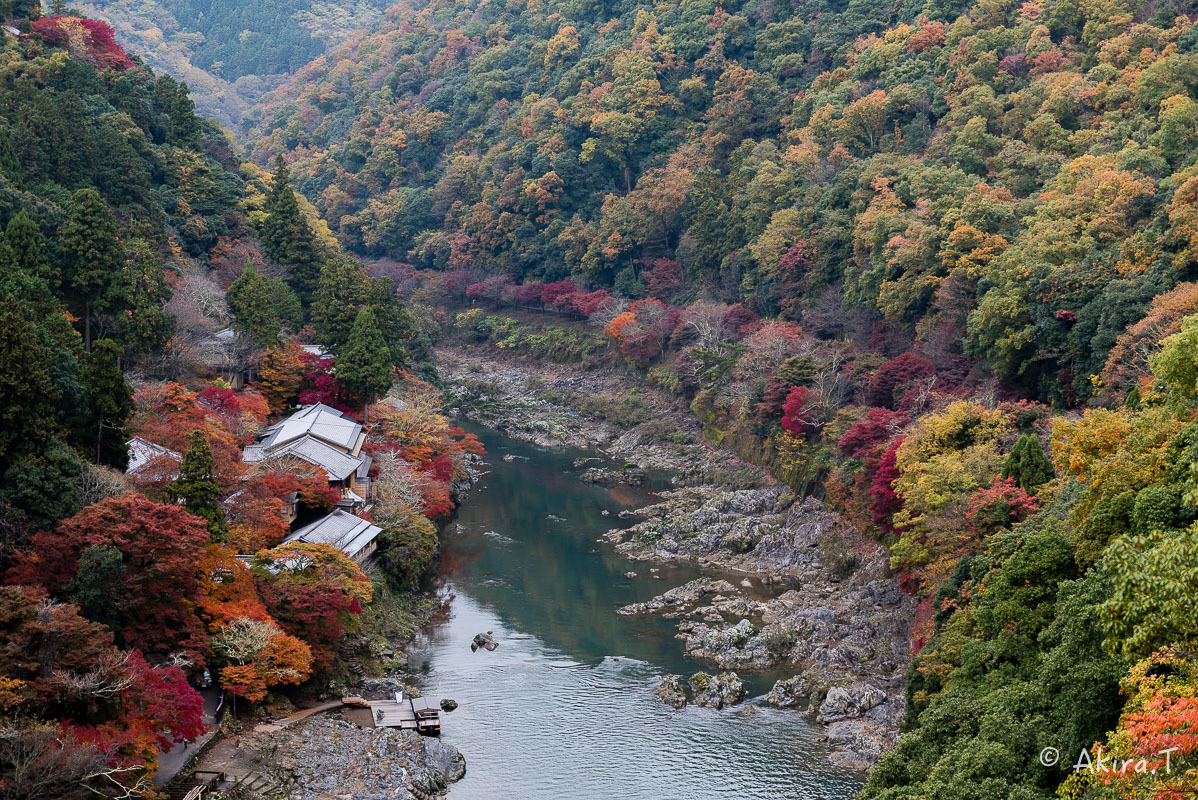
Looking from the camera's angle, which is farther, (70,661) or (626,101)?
(626,101)

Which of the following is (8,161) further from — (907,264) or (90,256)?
(907,264)

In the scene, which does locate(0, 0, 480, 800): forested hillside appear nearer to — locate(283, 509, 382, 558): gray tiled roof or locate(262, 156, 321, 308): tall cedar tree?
locate(262, 156, 321, 308): tall cedar tree

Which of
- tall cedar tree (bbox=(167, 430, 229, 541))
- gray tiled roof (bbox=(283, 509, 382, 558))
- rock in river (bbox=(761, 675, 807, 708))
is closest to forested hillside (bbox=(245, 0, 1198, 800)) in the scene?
rock in river (bbox=(761, 675, 807, 708))

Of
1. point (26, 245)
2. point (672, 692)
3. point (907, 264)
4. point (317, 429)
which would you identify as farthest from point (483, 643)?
point (907, 264)

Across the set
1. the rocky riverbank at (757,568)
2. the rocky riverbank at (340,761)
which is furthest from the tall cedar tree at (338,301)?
the rocky riverbank at (340,761)

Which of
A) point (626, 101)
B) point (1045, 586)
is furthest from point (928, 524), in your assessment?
point (626, 101)

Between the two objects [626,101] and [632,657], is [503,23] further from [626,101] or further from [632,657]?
[632,657]
